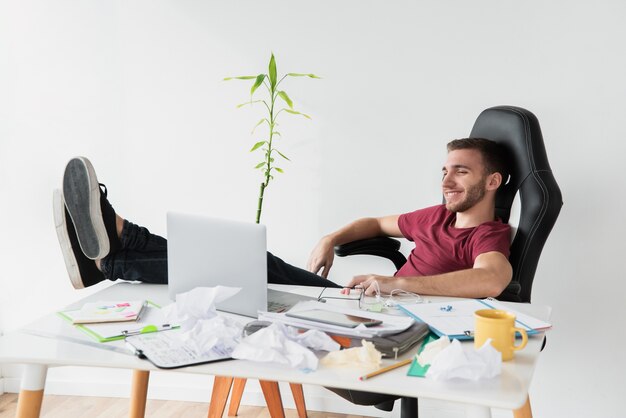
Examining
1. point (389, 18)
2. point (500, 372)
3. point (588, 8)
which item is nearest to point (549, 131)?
point (588, 8)

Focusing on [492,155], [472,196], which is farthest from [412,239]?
[492,155]

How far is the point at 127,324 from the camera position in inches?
57.9

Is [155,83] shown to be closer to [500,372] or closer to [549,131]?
[549,131]

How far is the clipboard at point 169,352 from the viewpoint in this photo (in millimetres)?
1235

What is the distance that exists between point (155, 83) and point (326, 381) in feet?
6.47

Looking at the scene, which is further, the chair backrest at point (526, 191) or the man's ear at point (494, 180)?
the man's ear at point (494, 180)

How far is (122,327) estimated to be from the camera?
1441 millimetres

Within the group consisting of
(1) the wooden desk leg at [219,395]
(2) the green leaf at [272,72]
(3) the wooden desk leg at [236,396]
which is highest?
(2) the green leaf at [272,72]

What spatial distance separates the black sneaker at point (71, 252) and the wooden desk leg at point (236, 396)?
820 millimetres

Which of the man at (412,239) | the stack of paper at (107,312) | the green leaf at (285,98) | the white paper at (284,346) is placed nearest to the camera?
the white paper at (284,346)

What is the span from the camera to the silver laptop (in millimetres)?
1508

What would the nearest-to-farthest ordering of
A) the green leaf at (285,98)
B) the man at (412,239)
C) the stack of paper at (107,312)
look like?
1. the stack of paper at (107,312)
2. the man at (412,239)
3. the green leaf at (285,98)

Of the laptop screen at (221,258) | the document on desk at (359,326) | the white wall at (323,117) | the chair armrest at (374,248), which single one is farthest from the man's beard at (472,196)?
the laptop screen at (221,258)

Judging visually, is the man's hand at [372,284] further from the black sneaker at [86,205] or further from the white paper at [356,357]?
the black sneaker at [86,205]
